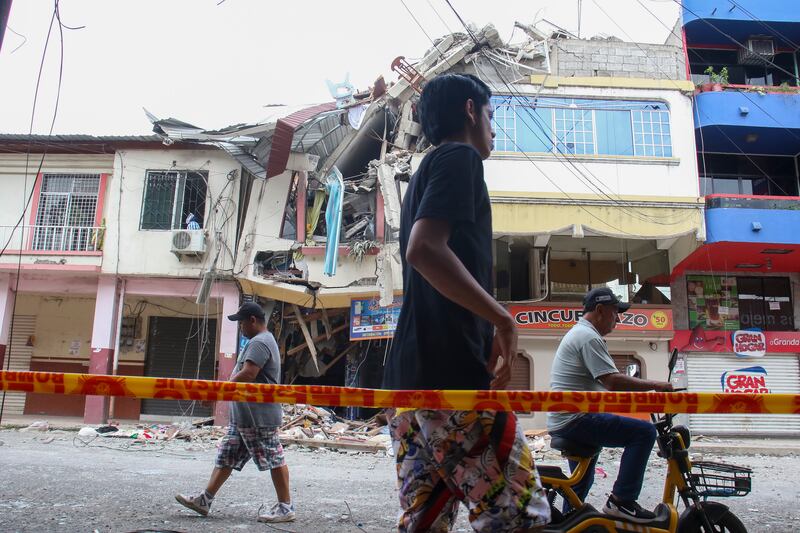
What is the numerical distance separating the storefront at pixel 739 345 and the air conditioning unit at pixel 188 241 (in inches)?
493

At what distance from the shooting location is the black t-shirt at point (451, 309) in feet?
5.92

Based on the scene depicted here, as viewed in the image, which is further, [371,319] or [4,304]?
[4,304]

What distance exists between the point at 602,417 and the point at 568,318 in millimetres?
13211

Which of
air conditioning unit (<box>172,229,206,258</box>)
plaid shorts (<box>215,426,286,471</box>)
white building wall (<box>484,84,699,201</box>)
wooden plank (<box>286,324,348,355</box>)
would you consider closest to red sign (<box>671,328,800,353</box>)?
white building wall (<box>484,84,699,201</box>)

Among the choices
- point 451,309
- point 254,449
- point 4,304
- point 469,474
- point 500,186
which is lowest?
point 254,449

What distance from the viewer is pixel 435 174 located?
184 centimetres

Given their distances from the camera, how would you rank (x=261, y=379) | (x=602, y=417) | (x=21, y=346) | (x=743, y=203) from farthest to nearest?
(x=21, y=346), (x=743, y=203), (x=261, y=379), (x=602, y=417)

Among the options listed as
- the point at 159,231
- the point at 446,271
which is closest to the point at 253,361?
the point at 446,271

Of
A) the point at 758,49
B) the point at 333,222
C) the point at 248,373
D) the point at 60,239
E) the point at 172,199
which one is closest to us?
the point at 248,373

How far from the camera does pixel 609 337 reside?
16.2 meters

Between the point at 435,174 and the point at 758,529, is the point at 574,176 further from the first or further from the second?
the point at 435,174

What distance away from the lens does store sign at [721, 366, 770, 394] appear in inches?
637

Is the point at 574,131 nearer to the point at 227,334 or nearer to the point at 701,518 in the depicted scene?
the point at 227,334

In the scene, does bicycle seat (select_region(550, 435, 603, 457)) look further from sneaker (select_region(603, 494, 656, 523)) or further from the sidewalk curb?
the sidewalk curb
